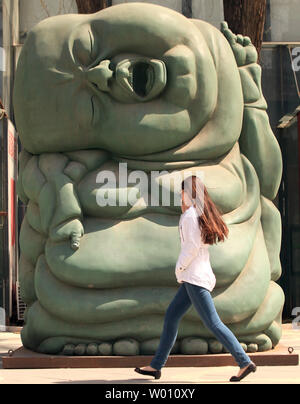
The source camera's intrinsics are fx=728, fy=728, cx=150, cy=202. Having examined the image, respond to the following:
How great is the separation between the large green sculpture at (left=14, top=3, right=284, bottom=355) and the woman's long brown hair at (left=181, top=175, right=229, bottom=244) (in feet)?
3.26

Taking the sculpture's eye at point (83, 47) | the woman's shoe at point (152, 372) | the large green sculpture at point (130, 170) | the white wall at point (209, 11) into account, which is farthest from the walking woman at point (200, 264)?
the white wall at point (209, 11)

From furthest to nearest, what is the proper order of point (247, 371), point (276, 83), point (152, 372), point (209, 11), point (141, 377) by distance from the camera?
point (209, 11)
point (276, 83)
point (141, 377)
point (152, 372)
point (247, 371)

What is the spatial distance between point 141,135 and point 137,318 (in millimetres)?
1446

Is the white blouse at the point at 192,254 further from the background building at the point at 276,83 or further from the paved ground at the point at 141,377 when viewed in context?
the background building at the point at 276,83

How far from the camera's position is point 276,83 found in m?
11.9

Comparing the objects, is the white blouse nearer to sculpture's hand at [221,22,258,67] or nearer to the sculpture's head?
the sculpture's head

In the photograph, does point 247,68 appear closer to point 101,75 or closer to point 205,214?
point 101,75

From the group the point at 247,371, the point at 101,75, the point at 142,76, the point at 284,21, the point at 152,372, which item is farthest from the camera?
the point at 284,21

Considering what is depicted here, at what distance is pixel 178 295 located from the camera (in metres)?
4.71

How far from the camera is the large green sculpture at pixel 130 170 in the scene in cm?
556

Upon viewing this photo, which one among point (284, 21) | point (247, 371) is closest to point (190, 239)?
point (247, 371)

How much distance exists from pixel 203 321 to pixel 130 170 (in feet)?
5.70

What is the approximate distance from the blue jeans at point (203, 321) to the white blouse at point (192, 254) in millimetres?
50

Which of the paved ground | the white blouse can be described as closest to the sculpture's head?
the white blouse
